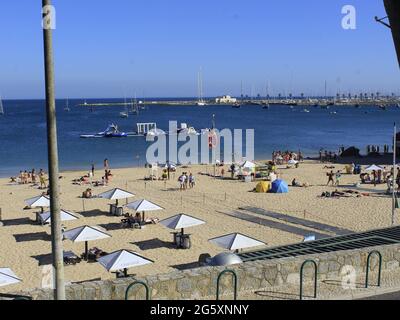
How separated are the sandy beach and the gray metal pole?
754cm

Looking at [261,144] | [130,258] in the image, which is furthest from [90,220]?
[261,144]

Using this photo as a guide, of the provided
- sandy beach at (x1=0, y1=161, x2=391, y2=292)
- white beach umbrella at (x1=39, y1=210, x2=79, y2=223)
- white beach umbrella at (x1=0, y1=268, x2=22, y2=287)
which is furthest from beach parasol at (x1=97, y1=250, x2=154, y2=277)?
white beach umbrella at (x1=39, y1=210, x2=79, y2=223)

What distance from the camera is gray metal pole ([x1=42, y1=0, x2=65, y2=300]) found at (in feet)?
18.6

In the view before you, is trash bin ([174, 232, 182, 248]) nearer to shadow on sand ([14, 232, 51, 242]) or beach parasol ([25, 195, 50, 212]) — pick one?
shadow on sand ([14, 232, 51, 242])

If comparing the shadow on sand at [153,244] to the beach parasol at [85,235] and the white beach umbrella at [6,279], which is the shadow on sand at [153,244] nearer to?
the beach parasol at [85,235]

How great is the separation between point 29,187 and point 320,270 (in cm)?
2502

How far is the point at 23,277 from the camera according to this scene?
13.7 meters

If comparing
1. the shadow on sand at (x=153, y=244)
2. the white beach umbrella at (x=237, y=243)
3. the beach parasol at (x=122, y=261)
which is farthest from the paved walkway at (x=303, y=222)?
the beach parasol at (x=122, y=261)

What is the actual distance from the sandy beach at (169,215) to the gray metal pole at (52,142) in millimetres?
7538

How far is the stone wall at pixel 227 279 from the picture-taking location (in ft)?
25.5

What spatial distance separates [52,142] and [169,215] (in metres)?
15.8

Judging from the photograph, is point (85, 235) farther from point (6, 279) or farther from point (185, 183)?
point (185, 183)

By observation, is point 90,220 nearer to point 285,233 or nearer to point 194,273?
point 285,233
